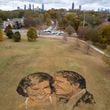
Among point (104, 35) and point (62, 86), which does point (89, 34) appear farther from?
point (62, 86)

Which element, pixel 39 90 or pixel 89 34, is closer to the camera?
pixel 39 90

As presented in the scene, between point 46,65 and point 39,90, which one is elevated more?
point 46,65

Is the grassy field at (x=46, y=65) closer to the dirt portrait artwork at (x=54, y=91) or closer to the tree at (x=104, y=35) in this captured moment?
the dirt portrait artwork at (x=54, y=91)

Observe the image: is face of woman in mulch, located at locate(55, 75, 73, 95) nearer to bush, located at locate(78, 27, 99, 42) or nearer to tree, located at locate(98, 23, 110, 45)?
tree, located at locate(98, 23, 110, 45)

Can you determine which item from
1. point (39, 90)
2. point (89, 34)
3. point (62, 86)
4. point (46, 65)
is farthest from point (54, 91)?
point (89, 34)

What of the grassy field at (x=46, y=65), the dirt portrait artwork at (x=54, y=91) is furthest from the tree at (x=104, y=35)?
Answer: the dirt portrait artwork at (x=54, y=91)

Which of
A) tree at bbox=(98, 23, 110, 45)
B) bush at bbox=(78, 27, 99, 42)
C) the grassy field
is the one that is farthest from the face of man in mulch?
bush at bbox=(78, 27, 99, 42)
